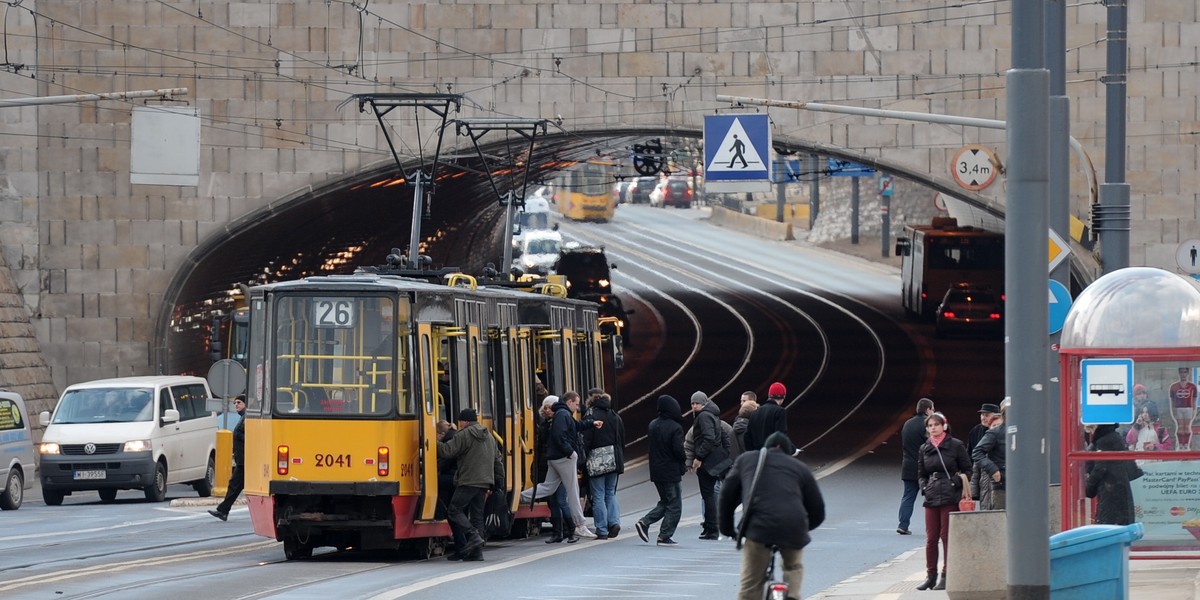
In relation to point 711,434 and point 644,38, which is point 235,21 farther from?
point 711,434

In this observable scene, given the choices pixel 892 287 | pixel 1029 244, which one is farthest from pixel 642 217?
pixel 1029 244

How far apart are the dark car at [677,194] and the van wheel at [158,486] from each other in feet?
301

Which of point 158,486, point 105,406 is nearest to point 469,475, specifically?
point 158,486

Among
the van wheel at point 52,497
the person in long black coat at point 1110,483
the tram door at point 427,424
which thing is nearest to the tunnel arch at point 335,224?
the van wheel at point 52,497

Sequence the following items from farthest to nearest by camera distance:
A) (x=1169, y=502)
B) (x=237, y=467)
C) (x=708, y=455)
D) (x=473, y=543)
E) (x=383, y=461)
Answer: (x=237, y=467) < (x=708, y=455) < (x=473, y=543) < (x=383, y=461) < (x=1169, y=502)

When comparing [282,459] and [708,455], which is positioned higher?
[282,459]

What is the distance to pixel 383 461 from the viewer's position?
57.0ft

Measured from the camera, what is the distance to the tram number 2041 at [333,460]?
1741 centimetres

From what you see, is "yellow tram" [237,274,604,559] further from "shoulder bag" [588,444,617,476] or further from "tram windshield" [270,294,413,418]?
"shoulder bag" [588,444,617,476]

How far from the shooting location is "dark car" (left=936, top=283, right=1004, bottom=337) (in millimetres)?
57094

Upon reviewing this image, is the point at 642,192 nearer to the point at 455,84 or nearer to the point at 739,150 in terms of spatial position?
the point at 455,84

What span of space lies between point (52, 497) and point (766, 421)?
13673 mm

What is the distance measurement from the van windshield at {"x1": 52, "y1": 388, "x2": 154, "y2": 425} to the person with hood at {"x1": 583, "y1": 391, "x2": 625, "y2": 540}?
10811 mm

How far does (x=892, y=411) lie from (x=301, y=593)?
98.4 feet
